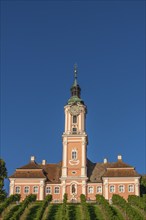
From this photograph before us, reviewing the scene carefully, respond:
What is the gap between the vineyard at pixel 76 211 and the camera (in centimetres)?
4679

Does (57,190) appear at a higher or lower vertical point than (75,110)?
lower

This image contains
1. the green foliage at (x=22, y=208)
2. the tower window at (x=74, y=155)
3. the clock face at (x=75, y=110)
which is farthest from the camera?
the clock face at (x=75, y=110)

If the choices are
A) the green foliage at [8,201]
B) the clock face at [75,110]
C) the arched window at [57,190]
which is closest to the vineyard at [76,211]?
the green foliage at [8,201]

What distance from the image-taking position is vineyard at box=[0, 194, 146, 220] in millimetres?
46791

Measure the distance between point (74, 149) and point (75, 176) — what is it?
5400 mm

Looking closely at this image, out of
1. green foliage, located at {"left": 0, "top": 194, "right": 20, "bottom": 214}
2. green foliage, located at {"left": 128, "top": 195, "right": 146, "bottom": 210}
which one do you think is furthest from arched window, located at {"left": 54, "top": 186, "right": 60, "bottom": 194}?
green foliage, located at {"left": 128, "top": 195, "right": 146, "bottom": 210}

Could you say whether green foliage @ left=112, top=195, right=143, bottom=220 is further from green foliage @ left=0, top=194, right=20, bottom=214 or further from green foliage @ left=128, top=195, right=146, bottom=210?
green foliage @ left=0, top=194, right=20, bottom=214

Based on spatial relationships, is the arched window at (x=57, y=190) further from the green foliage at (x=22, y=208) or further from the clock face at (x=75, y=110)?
the clock face at (x=75, y=110)

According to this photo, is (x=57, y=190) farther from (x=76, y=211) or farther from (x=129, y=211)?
(x=129, y=211)

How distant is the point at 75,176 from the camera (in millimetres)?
76500

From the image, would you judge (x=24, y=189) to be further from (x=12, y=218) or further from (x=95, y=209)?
(x=12, y=218)

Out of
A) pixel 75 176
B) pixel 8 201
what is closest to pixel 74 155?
pixel 75 176

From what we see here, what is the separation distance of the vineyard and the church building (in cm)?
1183

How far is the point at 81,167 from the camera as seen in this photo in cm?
7700
